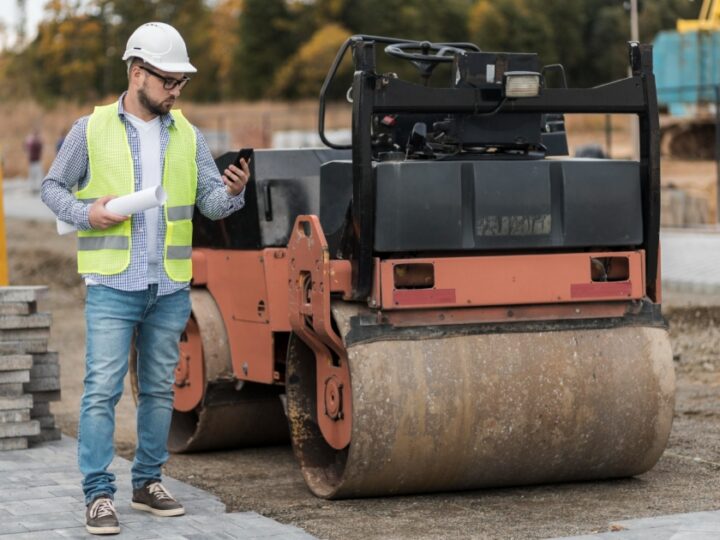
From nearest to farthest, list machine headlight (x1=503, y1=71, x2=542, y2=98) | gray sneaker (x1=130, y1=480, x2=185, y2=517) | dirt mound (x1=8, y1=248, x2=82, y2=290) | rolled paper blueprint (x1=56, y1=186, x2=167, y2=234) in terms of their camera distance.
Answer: rolled paper blueprint (x1=56, y1=186, x2=167, y2=234) → gray sneaker (x1=130, y1=480, x2=185, y2=517) → machine headlight (x1=503, y1=71, x2=542, y2=98) → dirt mound (x1=8, y1=248, x2=82, y2=290)

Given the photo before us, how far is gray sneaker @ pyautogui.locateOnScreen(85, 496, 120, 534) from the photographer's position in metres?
5.46

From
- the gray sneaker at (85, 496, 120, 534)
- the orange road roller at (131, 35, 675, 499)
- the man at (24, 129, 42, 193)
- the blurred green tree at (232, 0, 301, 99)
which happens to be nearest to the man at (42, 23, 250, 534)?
the gray sneaker at (85, 496, 120, 534)

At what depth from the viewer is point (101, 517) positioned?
5492mm

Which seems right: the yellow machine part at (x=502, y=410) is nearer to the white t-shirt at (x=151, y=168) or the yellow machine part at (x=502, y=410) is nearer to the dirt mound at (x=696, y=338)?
the white t-shirt at (x=151, y=168)

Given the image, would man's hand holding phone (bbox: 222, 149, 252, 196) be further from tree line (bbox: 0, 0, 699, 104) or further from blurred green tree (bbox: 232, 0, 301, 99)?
blurred green tree (bbox: 232, 0, 301, 99)

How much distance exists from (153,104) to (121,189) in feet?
1.19

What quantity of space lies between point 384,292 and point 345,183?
716mm

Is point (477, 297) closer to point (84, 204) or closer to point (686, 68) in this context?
point (84, 204)

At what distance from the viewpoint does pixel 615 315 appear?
631 cm

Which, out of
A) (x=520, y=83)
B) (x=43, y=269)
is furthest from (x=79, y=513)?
(x=43, y=269)

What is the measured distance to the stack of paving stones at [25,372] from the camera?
7.31m

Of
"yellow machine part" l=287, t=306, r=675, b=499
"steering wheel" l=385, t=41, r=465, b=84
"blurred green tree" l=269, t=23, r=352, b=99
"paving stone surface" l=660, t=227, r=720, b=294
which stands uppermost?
"blurred green tree" l=269, t=23, r=352, b=99

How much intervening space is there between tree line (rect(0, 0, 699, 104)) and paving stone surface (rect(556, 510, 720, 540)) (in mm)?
48583

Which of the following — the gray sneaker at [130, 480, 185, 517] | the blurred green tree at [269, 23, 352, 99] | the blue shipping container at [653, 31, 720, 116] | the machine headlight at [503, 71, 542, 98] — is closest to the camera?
the gray sneaker at [130, 480, 185, 517]
